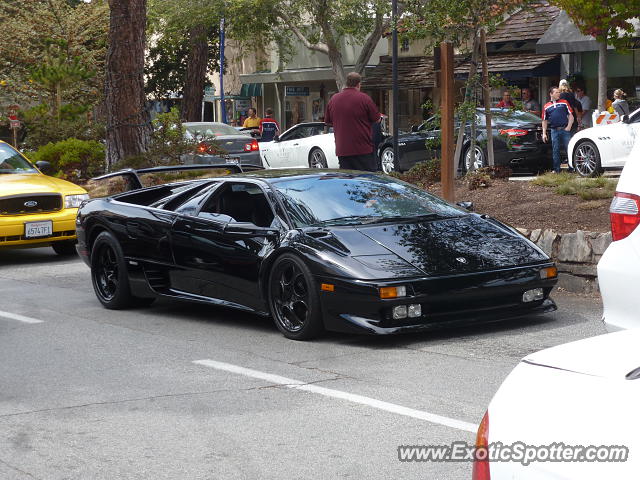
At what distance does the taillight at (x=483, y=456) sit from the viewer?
2771 millimetres

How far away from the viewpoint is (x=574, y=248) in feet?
33.6

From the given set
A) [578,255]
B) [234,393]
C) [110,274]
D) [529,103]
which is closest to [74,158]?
[110,274]

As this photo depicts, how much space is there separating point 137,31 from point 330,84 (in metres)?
30.2

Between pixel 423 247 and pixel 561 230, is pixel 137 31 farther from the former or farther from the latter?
pixel 423 247

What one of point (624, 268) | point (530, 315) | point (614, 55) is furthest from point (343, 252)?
point (614, 55)

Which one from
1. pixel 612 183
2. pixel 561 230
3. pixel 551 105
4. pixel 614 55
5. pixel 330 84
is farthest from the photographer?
pixel 330 84

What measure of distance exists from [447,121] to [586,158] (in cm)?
746

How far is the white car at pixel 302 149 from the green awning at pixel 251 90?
25955 mm

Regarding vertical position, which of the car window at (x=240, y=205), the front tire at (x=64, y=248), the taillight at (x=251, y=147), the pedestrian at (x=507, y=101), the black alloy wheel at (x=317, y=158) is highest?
the pedestrian at (x=507, y=101)

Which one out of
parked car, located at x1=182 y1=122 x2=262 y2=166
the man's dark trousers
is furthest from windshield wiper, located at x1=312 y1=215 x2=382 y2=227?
parked car, located at x1=182 y1=122 x2=262 y2=166

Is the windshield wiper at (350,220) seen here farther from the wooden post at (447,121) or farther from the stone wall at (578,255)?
the wooden post at (447,121)

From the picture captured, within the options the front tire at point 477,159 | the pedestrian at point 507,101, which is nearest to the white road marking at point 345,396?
the pedestrian at point 507,101

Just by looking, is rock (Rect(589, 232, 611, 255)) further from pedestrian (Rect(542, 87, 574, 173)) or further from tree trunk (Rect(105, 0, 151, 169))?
pedestrian (Rect(542, 87, 574, 173))

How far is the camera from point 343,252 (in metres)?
7.95
